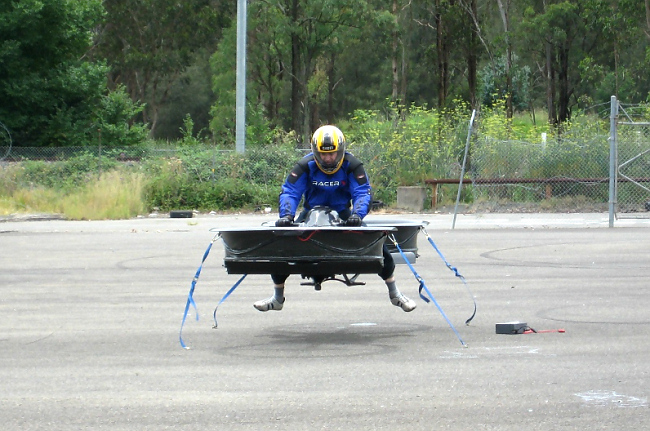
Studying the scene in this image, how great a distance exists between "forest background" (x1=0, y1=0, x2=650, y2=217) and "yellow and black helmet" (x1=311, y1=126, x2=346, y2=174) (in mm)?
18992

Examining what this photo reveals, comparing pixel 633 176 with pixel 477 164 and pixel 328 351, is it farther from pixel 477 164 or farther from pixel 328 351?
pixel 328 351

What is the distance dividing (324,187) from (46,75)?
37.8 metres

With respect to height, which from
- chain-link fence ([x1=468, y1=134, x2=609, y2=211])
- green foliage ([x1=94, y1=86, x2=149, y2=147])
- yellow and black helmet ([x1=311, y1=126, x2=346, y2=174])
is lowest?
chain-link fence ([x1=468, y1=134, x2=609, y2=211])

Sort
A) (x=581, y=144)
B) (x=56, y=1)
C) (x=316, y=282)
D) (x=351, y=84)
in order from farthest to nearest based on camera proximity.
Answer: (x=351, y=84)
(x=56, y=1)
(x=581, y=144)
(x=316, y=282)

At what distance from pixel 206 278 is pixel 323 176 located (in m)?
4.73

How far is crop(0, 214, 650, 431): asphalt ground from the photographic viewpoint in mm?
6328

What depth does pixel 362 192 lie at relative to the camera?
9273 millimetres

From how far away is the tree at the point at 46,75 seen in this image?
43531mm

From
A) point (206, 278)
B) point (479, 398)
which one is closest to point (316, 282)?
point (479, 398)

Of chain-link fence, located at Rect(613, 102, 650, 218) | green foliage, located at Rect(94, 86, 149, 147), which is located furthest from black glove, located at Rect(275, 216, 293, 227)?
green foliage, located at Rect(94, 86, 149, 147)

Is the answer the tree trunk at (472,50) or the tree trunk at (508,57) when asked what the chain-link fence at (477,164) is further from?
the tree trunk at (508,57)

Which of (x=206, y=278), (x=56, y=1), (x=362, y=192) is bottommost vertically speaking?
(x=206, y=278)

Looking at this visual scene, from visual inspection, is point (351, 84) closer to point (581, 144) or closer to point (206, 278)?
point (581, 144)

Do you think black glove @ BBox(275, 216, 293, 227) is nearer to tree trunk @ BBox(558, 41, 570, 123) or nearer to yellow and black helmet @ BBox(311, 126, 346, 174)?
yellow and black helmet @ BBox(311, 126, 346, 174)
